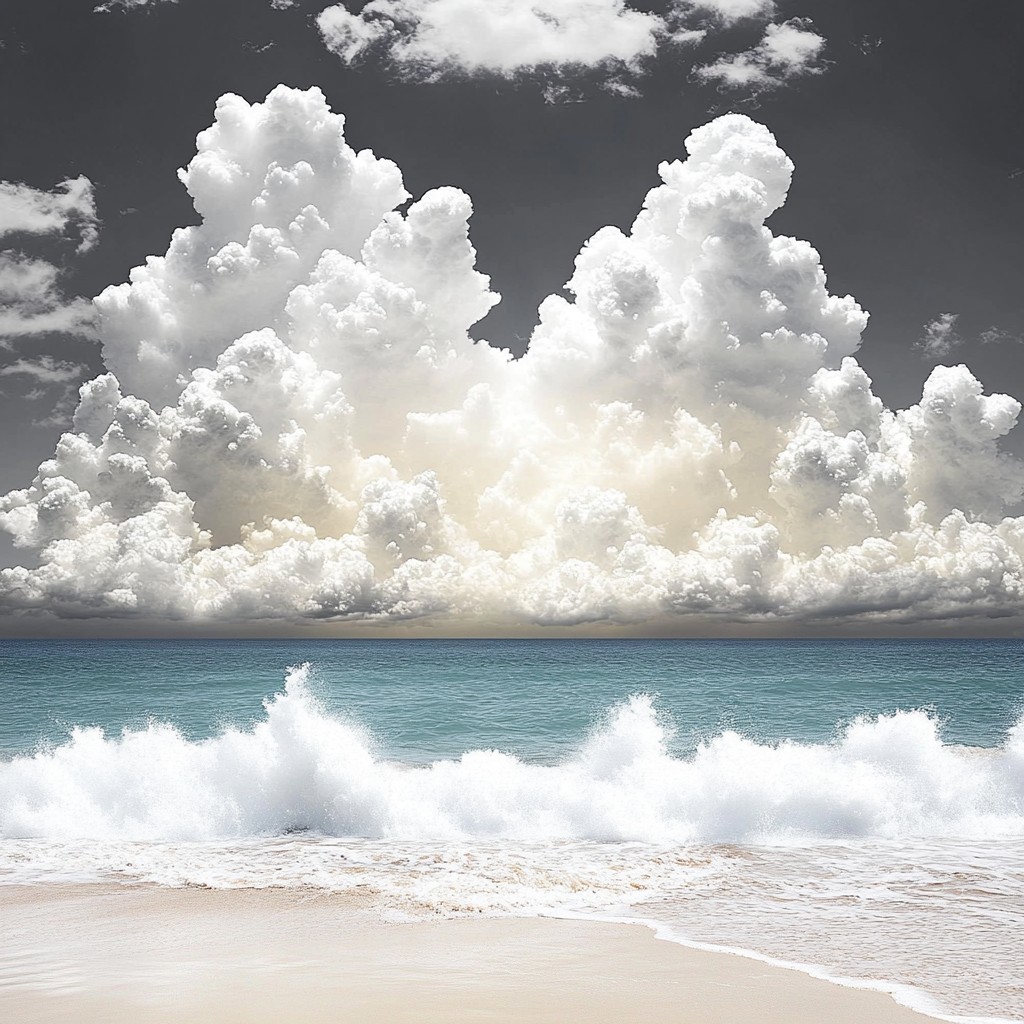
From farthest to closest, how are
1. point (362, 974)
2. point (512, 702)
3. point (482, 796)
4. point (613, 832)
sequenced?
point (512, 702) < point (482, 796) < point (613, 832) < point (362, 974)

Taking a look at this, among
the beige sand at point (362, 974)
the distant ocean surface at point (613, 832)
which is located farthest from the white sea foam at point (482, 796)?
the beige sand at point (362, 974)

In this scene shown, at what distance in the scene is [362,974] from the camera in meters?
7.93

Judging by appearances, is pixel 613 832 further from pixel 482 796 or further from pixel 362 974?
pixel 362 974

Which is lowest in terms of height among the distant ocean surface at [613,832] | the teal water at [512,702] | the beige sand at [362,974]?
the teal water at [512,702]

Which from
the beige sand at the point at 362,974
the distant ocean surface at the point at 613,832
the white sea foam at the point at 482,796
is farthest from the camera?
the white sea foam at the point at 482,796

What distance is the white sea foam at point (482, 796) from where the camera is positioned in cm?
1455

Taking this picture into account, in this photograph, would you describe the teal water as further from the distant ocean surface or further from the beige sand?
the beige sand

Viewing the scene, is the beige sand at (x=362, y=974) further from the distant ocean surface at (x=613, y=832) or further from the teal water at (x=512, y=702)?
the teal water at (x=512, y=702)

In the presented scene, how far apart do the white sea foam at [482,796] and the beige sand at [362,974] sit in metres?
4.55

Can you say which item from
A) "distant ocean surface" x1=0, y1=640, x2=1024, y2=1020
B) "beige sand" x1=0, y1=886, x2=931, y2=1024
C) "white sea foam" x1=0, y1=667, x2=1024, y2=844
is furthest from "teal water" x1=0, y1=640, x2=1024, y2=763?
"beige sand" x1=0, y1=886, x2=931, y2=1024

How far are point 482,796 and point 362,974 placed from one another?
7.53 metres

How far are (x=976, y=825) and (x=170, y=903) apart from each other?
12519 mm

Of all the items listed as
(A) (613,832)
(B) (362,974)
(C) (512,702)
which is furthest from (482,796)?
(C) (512,702)

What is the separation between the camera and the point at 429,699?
38.2m
